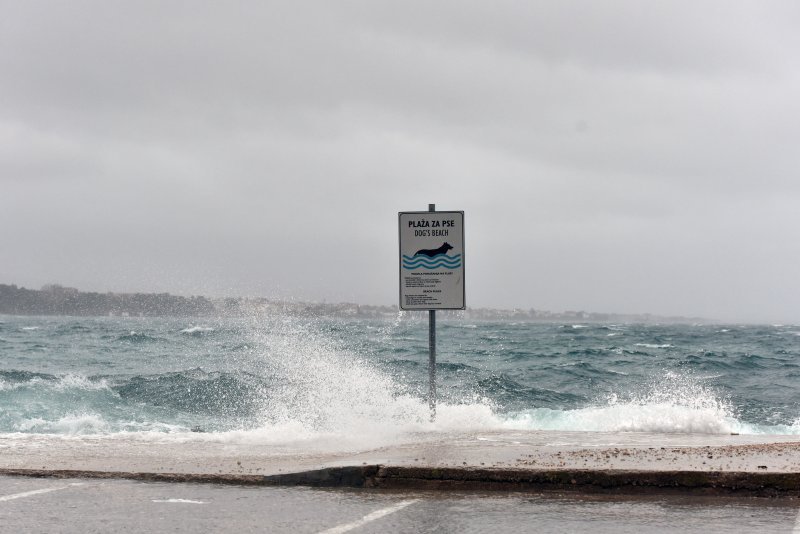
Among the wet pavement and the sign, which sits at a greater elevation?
the sign

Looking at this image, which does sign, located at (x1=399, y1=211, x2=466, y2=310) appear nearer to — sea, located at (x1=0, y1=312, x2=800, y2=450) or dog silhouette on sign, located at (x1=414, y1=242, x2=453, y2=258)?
dog silhouette on sign, located at (x1=414, y1=242, x2=453, y2=258)

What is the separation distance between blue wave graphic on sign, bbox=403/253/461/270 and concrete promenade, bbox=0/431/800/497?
6.16 ft

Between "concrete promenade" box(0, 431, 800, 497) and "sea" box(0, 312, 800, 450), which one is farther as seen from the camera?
"sea" box(0, 312, 800, 450)

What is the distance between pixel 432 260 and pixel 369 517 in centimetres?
461

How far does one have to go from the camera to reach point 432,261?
10.1 m

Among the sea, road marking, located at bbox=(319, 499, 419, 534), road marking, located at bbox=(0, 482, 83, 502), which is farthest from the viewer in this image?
the sea

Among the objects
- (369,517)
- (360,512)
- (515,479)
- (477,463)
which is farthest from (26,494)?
(515,479)

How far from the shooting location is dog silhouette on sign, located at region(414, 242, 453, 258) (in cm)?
1000

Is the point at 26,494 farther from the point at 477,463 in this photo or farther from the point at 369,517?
the point at 477,463

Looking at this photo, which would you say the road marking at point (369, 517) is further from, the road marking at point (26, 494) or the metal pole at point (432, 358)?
the metal pole at point (432, 358)

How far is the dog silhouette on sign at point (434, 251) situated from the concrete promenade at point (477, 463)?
201cm

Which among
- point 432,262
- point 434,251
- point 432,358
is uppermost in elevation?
point 434,251

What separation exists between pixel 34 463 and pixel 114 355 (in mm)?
26265

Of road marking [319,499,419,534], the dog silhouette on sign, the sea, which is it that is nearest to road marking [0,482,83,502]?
road marking [319,499,419,534]
